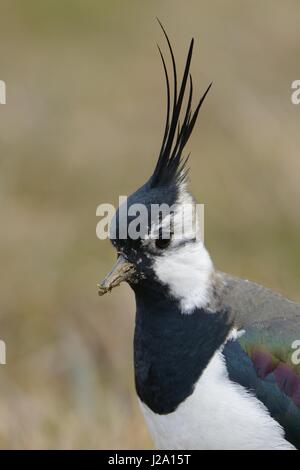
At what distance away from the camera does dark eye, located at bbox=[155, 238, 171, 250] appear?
6.60m

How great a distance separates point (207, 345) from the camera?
21.9 feet

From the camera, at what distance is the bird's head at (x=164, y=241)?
21.5 feet

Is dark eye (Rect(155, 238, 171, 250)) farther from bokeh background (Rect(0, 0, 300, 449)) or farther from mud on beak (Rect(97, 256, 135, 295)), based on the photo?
bokeh background (Rect(0, 0, 300, 449))

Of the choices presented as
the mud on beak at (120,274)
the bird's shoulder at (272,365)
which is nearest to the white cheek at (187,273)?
the mud on beak at (120,274)

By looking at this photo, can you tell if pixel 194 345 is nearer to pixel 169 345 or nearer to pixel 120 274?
pixel 169 345

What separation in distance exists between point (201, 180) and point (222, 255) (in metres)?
1.73

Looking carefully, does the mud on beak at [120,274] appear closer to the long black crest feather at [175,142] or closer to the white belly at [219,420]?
the long black crest feather at [175,142]

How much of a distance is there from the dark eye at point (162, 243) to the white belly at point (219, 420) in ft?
1.90

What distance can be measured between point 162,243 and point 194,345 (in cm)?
52

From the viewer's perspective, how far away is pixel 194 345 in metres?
6.68

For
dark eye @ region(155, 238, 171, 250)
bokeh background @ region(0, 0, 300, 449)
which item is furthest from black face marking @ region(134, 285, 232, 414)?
bokeh background @ region(0, 0, 300, 449)

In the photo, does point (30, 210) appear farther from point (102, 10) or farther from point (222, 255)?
point (102, 10)

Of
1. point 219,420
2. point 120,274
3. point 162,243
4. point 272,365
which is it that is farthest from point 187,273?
point 219,420

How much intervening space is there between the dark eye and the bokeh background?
6.22ft
